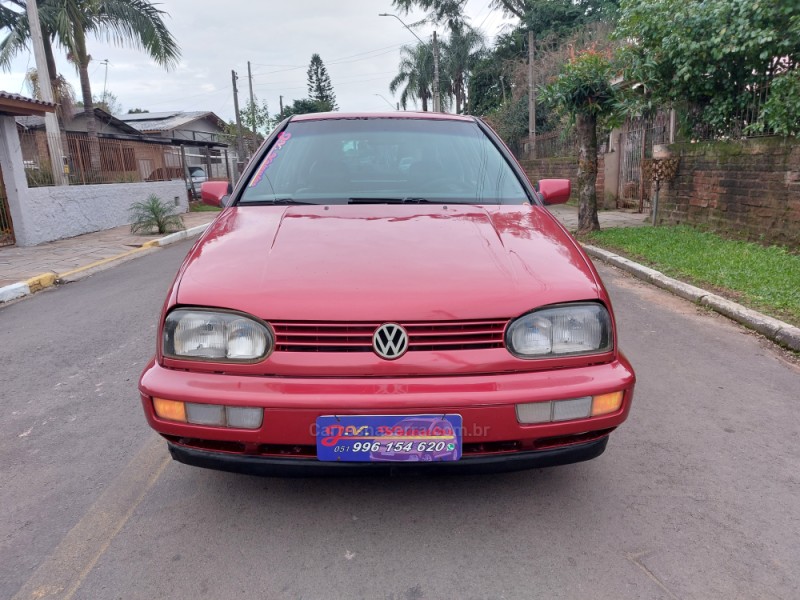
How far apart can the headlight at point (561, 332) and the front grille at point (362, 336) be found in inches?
4.1

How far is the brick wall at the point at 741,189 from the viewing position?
23.0 ft

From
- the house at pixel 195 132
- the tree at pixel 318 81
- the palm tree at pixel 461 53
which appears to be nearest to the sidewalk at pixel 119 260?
the house at pixel 195 132

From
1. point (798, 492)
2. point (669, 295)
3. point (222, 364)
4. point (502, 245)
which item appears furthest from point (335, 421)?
point (669, 295)

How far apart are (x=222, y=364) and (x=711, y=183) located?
28.7 feet

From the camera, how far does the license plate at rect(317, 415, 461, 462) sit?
1859mm

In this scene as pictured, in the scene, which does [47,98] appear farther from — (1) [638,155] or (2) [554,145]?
(2) [554,145]

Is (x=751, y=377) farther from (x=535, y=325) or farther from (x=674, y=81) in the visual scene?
(x=674, y=81)

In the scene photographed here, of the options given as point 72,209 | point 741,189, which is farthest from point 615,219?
point 72,209

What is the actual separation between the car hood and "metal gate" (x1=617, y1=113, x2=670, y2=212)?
964cm

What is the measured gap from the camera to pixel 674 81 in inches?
340

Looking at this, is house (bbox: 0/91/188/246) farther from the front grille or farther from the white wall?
the front grille

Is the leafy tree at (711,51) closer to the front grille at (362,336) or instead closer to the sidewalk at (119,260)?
the sidewalk at (119,260)

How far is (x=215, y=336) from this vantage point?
1.98 meters

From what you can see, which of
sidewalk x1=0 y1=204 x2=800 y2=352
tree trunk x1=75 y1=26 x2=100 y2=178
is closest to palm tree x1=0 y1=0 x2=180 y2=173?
tree trunk x1=75 y1=26 x2=100 y2=178
